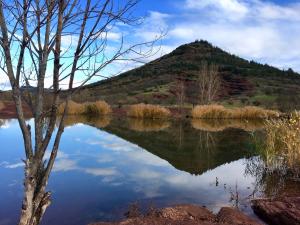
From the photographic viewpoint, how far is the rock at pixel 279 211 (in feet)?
19.1

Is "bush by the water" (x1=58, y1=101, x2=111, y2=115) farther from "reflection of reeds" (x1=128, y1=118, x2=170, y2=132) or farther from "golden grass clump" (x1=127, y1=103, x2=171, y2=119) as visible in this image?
"reflection of reeds" (x1=128, y1=118, x2=170, y2=132)

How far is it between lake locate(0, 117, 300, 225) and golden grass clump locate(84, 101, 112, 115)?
47.9ft

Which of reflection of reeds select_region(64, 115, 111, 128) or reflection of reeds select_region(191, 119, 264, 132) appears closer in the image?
reflection of reeds select_region(191, 119, 264, 132)

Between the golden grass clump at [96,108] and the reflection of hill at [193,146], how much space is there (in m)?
10.5

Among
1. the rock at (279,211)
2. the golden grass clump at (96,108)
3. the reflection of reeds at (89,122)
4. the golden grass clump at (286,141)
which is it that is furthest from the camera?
the golden grass clump at (96,108)

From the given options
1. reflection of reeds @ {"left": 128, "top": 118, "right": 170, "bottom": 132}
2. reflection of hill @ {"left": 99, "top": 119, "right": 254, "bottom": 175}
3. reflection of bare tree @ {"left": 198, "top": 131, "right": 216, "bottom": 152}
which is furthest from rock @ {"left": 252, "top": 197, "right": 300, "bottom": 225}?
reflection of reeds @ {"left": 128, "top": 118, "right": 170, "bottom": 132}

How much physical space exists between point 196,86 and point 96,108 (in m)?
27.5

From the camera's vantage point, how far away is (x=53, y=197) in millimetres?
7191

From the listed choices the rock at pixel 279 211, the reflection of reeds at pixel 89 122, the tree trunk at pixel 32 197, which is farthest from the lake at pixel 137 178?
the reflection of reeds at pixel 89 122

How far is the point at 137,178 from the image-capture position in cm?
911

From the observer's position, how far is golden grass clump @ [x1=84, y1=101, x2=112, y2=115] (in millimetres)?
30172

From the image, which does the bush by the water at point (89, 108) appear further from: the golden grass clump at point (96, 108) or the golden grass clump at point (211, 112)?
the golden grass clump at point (211, 112)

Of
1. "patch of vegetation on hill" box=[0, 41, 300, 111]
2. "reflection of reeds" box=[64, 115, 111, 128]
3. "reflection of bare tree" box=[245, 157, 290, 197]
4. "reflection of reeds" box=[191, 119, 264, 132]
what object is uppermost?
"patch of vegetation on hill" box=[0, 41, 300, 111]

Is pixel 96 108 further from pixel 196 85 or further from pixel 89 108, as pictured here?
pixel 196 85
